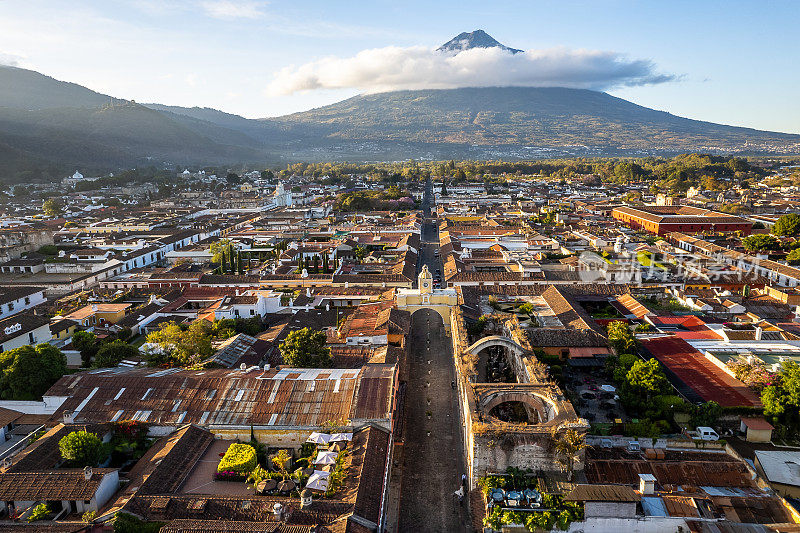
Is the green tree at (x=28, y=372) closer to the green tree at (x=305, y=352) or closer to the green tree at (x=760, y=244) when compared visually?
the green tree at (x=305, y=352)

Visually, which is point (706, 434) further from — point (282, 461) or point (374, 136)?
point (374, 136)

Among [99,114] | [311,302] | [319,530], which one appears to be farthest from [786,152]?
[99,114]

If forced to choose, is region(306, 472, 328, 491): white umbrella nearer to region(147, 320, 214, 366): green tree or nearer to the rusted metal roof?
the rusted metal roof

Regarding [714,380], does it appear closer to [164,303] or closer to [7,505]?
[7,505]

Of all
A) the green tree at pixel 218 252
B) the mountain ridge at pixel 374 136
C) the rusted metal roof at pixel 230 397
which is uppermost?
the mountain ridge at pixel 374 136

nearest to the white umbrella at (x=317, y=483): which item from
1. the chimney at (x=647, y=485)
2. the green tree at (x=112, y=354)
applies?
the chimney at (x=647, y=485)
